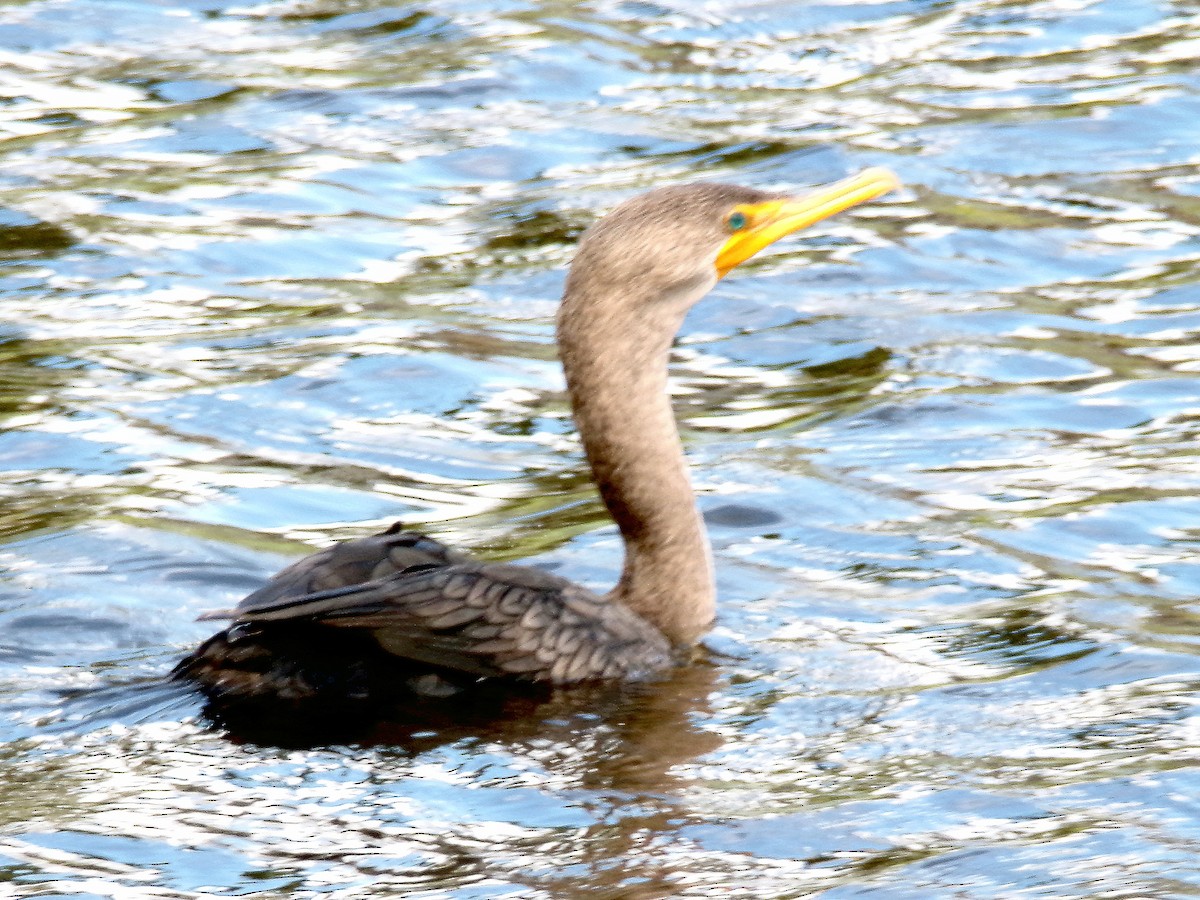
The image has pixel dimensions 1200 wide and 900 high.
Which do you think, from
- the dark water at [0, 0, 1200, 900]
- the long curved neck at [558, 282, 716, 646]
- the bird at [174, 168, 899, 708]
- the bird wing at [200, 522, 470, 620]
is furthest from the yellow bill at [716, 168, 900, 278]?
the bird wing at [200, 522, 470, 620]

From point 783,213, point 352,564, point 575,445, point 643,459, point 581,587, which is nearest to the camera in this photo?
point 352,564

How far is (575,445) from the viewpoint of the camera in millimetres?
8297

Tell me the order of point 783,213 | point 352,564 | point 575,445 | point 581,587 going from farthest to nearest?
1. point 575,445
2. point 783,213
3. point 581,587
4. point 352,564

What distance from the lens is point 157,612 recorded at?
22.1ft

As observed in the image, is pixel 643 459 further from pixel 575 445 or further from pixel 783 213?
pixel 575 445

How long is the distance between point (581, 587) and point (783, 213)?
130 centimetres

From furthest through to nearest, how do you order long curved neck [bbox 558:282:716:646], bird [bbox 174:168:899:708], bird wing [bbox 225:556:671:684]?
long curved neck [bbox 558:282:716:646] → bird [bbox 174:168:899:708] → bird wing [bbox 225:556:671:684]

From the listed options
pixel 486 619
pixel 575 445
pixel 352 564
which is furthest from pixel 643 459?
pixel 575 445

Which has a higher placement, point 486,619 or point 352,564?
point 352,564

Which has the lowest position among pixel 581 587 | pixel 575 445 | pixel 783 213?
pixel 575 445

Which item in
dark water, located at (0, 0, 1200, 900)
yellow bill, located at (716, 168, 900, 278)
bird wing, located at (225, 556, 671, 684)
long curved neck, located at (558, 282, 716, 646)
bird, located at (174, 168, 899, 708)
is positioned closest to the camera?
dark water, located at (0, 0, 1200, 900)

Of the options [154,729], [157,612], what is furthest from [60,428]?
[154,729]

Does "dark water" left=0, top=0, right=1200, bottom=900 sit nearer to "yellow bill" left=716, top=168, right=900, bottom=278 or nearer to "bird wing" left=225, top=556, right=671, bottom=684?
"bird wing" left=225, top=556, right=671, bottom=684

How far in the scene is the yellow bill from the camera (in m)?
6.62
